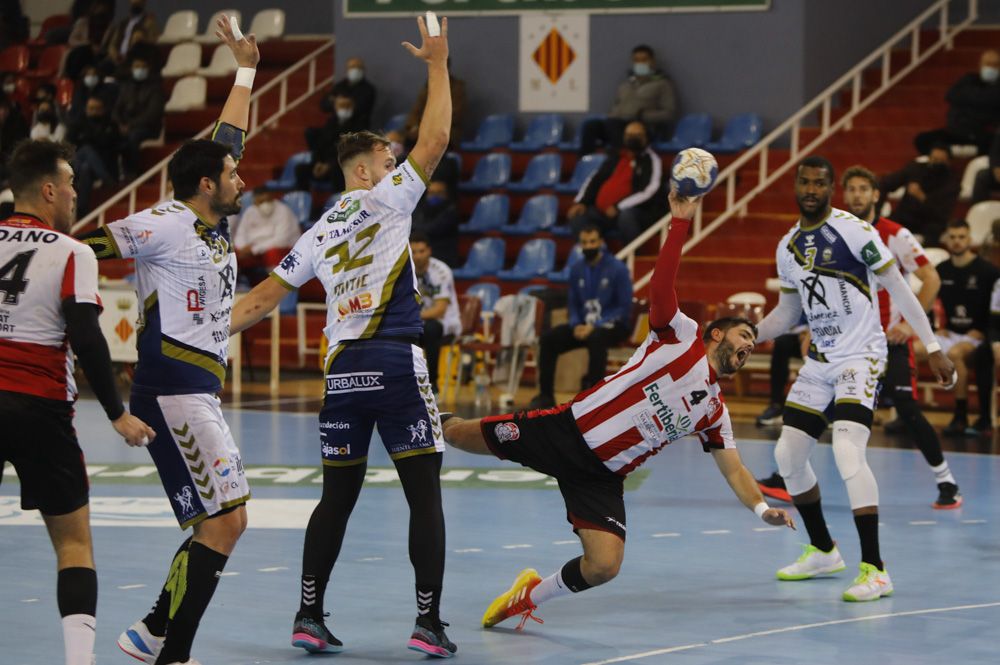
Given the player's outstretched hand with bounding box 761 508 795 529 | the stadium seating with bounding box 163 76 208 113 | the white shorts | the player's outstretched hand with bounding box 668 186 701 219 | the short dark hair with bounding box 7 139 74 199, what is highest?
the stadium seating with bounding box 163 76 208 113

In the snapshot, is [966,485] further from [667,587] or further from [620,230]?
[620,230]

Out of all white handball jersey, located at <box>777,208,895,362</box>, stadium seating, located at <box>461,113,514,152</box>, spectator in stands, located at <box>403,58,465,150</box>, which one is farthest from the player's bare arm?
stadium seating, located at <box>461,113,514,152</box>

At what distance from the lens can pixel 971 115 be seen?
52.0 feet

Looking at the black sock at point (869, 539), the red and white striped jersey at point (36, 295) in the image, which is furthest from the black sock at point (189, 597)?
the black sock at point (869, 539)

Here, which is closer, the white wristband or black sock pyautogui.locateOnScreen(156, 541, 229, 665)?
black sock pyautogui.locateOnScreen(156, 541, 229, 665)

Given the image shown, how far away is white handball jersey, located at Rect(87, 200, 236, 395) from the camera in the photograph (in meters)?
5.37

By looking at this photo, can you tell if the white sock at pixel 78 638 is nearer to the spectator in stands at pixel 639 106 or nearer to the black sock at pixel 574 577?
the black sock at pixel 574 577

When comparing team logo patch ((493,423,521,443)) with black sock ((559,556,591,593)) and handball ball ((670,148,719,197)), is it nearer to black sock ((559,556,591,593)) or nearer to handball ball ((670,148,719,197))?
black sock ((559,556,591,593))

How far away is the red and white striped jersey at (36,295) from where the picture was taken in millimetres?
4938

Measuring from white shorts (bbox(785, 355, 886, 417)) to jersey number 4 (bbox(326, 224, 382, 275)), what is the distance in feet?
8.37

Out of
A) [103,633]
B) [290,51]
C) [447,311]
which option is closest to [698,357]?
[103,633]

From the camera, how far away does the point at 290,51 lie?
74.5ft

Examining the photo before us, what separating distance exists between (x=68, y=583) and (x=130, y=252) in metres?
1.13

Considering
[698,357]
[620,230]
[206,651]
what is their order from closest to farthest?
[206,651] < [698,357] < [620,230]
